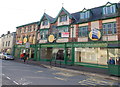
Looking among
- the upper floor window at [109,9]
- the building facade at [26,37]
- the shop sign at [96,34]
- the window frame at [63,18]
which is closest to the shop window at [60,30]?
the window frame at [63,18]

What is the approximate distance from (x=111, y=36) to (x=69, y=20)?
8089mm

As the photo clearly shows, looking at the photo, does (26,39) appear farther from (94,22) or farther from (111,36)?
(111,36)

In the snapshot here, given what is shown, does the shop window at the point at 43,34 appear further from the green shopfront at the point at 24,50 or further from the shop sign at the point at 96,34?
the shop sign at the point at 96,34

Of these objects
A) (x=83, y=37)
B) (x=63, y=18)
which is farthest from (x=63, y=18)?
(x=83, y=37)

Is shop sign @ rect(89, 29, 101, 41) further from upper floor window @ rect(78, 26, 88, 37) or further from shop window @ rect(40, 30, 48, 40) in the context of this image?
shop window @ rect(40, 30, 48, 40)

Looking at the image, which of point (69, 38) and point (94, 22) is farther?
point (69, 38)

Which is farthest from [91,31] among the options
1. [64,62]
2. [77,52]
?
[64,62]

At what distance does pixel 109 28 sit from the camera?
47.1ft

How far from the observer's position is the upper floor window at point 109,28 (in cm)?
1401

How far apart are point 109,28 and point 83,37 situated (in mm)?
4204

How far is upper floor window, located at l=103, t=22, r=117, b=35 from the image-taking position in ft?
46.0

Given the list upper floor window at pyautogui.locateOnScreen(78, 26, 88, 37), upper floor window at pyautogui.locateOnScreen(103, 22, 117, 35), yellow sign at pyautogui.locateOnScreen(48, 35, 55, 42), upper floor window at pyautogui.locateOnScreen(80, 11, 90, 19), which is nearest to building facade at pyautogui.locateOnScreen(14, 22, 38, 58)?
yellow sign at pyautogui.locateOnScreen(48, 35, 55, 42)

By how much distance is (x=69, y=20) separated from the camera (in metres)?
18.6

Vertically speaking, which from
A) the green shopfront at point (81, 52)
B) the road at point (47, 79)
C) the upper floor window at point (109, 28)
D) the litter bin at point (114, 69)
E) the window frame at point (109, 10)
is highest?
the window frame at point (109, 10)
